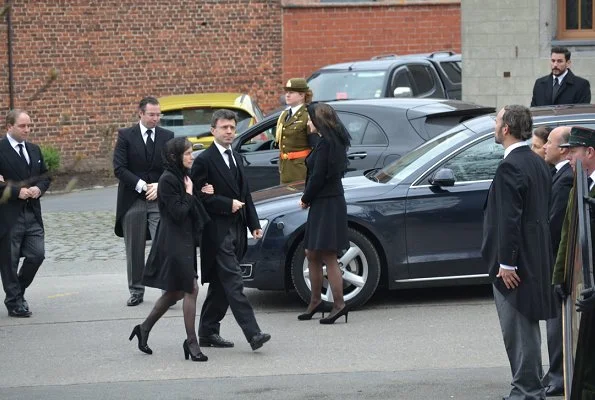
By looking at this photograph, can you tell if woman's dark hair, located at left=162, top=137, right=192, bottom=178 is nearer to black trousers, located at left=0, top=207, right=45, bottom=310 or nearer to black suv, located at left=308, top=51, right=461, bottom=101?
black trousers, located at left=0, top=207, right=45, bottom=310

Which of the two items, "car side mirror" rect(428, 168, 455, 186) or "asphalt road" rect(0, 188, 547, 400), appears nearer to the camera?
"asphalt road" rect(0, 188, 547, 400)

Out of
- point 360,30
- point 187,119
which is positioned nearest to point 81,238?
point 187,119

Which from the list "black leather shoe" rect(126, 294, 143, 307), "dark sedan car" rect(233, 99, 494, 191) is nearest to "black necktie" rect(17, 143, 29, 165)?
"black leather shoe" rect(126, 294, 143, 307)

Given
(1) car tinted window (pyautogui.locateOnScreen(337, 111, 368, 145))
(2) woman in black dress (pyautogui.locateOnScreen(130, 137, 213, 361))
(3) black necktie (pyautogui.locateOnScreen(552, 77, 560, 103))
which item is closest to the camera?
(2) woman in black dress (pyautogui.locateOnScreen(130, 137, 213, 361))

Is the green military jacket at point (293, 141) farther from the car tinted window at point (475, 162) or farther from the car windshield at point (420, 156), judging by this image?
the car tinted window at point (475, 162)

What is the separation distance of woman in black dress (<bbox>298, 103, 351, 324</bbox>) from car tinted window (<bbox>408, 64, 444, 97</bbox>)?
32.9ft

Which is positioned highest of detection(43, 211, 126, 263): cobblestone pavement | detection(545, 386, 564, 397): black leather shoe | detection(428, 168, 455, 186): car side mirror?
detection(428, 168, 455, 186): car side mirror

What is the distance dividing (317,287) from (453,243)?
49.9 inches

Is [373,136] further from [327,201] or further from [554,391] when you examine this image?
[554,391]

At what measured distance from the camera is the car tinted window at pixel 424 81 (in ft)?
65.2

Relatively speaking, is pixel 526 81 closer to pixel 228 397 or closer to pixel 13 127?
pixel 13 127

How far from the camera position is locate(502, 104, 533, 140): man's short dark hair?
283 inches

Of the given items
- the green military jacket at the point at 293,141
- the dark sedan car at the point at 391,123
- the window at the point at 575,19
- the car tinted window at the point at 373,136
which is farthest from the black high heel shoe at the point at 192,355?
the window at the point at 575,19

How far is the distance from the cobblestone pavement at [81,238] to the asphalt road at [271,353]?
184 centimetres
